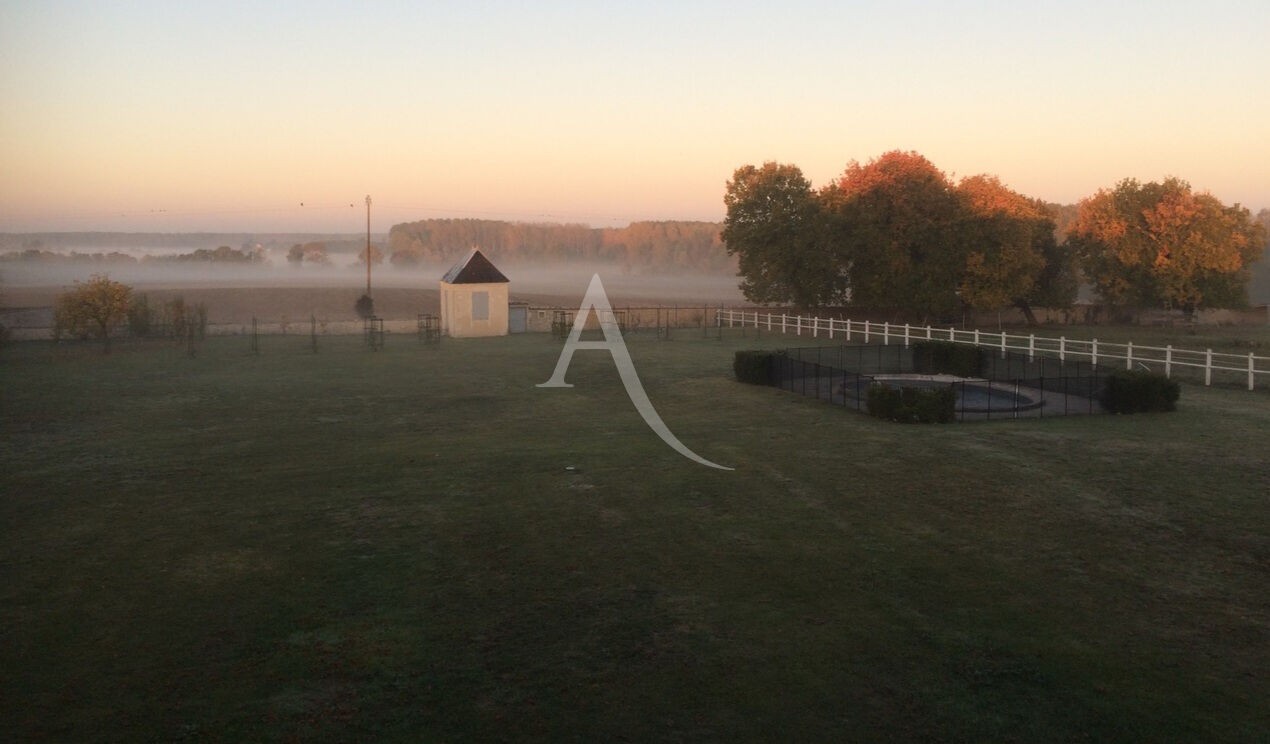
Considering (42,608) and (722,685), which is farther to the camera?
(42,608)

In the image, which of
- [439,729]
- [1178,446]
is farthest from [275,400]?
[1178,446]

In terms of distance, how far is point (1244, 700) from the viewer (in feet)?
22.3

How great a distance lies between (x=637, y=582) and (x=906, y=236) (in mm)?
43188

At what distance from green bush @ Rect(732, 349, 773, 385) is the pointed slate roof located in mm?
21450

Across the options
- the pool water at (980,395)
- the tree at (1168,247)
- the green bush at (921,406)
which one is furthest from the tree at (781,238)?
the green bush at (921,406)

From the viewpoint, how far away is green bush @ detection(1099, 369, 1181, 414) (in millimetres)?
20125

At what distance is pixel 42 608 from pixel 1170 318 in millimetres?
56946

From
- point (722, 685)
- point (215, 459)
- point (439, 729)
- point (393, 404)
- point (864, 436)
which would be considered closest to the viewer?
point (439, 729)

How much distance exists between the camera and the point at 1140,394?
20.1 meters

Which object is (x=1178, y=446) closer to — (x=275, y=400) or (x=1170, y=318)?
(x=275, y=400)

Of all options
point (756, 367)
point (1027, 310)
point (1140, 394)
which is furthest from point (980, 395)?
point (1027, 310)

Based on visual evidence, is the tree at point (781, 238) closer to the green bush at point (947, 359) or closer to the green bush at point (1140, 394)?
the green bush at point (947, 359)

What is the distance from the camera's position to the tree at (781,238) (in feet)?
171

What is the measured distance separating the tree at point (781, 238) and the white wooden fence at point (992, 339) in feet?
13.9
